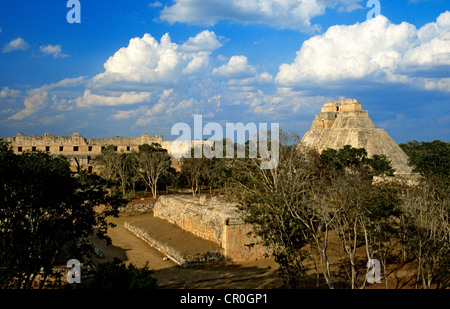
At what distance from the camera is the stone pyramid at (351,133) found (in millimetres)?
41656

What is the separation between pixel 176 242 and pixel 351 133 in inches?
1334

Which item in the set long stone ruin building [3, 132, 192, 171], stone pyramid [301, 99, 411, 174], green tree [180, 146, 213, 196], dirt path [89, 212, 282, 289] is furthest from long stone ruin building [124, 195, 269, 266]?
stone pyramid [301, 99, 411, 174]

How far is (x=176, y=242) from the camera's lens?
1711cm

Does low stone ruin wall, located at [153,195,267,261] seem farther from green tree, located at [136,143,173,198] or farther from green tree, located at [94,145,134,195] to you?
green tree, located at [94,145,134,195]

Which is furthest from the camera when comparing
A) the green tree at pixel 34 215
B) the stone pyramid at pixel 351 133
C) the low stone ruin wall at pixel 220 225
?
the stone pyramid at pixel 351 133

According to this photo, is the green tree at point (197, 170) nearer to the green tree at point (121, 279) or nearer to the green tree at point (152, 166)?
the green tree at point (152, 166)

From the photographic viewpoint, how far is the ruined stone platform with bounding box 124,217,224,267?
14930mm

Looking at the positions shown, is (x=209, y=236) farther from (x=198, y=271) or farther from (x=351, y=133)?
(x=351, y=133)

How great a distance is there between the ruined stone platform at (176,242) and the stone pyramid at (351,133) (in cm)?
2287

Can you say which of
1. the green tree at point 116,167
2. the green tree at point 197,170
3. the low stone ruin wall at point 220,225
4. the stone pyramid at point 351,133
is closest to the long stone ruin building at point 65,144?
the green tree at point 197,170
